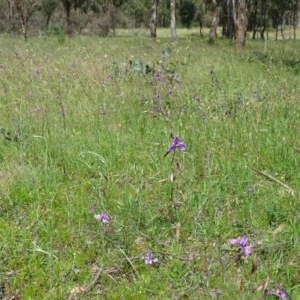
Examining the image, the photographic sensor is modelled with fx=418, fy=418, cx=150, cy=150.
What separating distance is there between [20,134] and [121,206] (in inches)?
57.3

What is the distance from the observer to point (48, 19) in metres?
36.4

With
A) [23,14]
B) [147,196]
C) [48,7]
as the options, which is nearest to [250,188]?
[147,196]

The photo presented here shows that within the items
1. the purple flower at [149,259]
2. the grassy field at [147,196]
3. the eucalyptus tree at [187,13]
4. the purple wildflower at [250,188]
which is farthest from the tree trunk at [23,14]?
the eucalyptus tree at [187,13]

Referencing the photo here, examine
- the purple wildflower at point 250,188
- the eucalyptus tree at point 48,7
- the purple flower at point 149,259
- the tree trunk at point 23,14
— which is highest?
Result: the eucalyptus tree at point 48,7

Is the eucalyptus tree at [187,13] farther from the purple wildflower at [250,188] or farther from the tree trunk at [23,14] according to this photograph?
the purple wildflower at [250,188]

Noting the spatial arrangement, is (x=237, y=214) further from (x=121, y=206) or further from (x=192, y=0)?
(x=192, y=0)

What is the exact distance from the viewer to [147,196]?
8.73 ft

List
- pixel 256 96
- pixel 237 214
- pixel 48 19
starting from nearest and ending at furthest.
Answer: pixel 237 214 < pixel 256 96 < pixel 48 19

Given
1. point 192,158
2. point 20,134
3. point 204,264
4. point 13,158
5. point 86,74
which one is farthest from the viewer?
point 86,74

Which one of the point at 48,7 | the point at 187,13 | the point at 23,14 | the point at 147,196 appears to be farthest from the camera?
the point at 187,13

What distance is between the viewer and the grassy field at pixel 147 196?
197 centimetres

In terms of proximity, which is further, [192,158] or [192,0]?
[192,0]

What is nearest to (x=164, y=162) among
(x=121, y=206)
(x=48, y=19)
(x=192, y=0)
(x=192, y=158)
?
(x=192, y=158)

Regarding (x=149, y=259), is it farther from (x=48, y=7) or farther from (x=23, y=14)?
(x=48, y=7)
